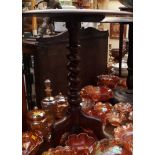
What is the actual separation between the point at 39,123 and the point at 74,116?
154mm

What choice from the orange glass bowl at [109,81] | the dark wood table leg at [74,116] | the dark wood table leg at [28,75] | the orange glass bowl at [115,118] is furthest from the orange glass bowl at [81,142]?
the orange glass bowl at [109,81]

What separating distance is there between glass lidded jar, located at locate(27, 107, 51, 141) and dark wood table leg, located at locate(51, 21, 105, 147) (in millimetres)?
57

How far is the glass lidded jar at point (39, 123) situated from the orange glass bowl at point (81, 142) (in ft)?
0.42

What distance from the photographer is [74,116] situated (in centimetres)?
104

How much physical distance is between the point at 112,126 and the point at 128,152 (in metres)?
0.41

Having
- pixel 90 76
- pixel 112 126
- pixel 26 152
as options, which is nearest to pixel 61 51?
pixel 90 76

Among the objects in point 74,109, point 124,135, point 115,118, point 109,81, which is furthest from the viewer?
point 109,81

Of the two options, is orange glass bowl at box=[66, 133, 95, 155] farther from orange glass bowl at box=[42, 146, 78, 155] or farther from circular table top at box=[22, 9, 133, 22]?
circular table top at box=[22, 9, 133, 22]

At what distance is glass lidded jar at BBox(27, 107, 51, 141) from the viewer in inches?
40.9

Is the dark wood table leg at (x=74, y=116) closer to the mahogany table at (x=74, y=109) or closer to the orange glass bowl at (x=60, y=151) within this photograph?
the mahogany table at (x=74, y=109)

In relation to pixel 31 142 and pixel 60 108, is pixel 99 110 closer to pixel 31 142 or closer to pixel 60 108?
pixel 60 108

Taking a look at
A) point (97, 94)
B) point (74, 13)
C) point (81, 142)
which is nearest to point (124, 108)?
point (97, 94)

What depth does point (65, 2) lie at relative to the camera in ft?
7.12
